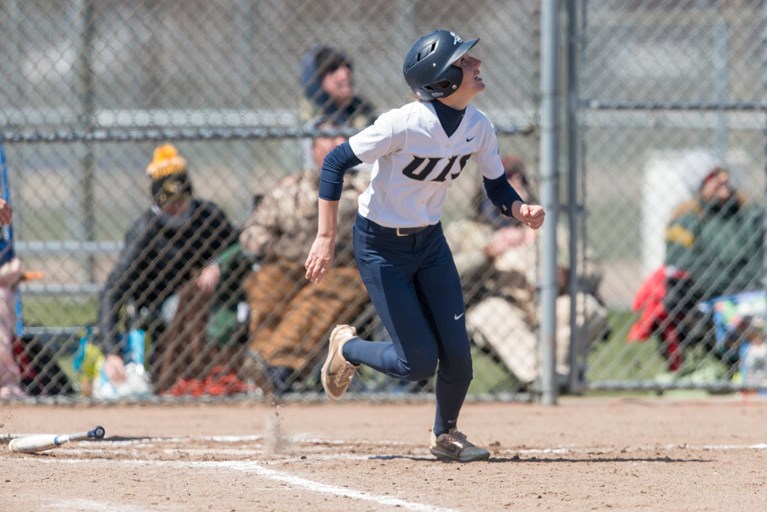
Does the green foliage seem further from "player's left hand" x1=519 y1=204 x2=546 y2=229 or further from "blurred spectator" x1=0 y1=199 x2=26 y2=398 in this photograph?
"player's left hand" x1=519 y1=204 x2=546 y2=229

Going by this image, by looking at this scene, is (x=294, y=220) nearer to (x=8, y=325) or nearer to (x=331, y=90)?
(x=331, y=90)

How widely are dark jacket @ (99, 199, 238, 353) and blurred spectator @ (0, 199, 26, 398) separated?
52 centimetres

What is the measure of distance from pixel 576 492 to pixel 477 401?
2.93m

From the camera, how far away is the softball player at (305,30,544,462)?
4.63 m

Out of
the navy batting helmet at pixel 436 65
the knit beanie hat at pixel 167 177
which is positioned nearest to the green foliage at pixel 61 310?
the knit beanie hat at pixel 167 177

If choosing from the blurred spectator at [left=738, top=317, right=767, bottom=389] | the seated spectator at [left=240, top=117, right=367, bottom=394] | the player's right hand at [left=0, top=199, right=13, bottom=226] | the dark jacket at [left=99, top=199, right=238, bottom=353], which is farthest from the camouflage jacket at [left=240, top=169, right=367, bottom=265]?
the blurred spectator at [left=738, top=317, right=767, bottom=389]

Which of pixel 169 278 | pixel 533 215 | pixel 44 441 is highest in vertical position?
pixel 169 278

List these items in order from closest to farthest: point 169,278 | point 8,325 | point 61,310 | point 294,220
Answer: point 8,325 < point 294,220 < point 169,278 < point 61,310

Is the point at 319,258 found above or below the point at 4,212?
below

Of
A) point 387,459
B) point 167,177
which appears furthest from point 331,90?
point 387,459

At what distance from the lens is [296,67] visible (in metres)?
11.1

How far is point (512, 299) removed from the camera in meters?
7.15

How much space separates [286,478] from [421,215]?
1.19m

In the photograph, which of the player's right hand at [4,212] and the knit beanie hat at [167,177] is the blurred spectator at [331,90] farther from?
the player's right hand at [4,212]
